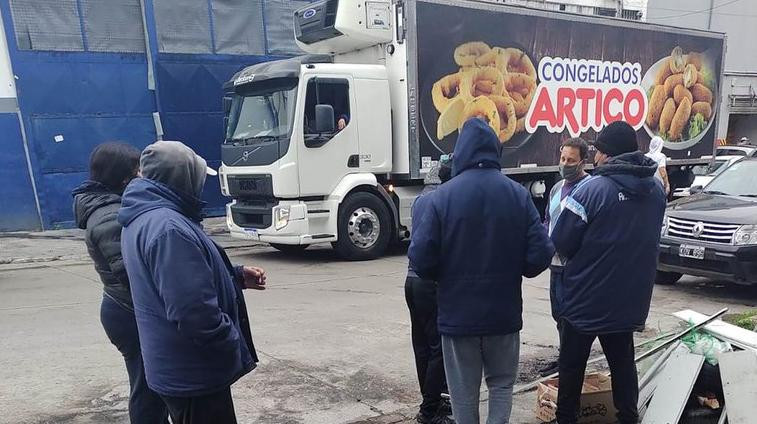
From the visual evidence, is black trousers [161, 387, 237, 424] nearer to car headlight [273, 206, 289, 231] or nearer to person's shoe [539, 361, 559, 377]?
person's shoe [539, 361, 559, 377]

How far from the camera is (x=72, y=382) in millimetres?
4480

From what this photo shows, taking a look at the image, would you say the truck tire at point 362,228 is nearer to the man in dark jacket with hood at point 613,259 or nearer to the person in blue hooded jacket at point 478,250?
the man in dark jacket with hood at point 613,259

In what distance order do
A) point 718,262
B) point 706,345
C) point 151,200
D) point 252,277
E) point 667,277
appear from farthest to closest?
point 667,277 < point 718,262 < point 706,345 < point 252,277 < point 151,200

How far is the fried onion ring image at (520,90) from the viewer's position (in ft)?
33.5

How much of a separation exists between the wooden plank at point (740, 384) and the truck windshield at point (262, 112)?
6.76 m

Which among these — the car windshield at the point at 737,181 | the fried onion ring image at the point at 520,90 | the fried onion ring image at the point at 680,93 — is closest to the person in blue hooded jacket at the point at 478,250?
the car windshield at the point at 737,181

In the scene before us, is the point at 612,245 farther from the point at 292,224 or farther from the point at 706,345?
the point at 292,224

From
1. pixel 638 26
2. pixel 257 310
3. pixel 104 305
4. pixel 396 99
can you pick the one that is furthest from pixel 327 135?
pixel 638 26

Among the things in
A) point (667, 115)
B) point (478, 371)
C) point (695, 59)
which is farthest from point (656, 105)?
point (478, 371)

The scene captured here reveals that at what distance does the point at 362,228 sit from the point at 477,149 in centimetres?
675

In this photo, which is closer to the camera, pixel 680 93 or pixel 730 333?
pixel 730 333

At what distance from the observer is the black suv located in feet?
21.8

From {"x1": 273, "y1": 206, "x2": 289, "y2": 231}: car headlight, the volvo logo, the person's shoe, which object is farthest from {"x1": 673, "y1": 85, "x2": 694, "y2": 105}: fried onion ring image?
the person's shoe

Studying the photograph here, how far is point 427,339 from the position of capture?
3734 millimetres
